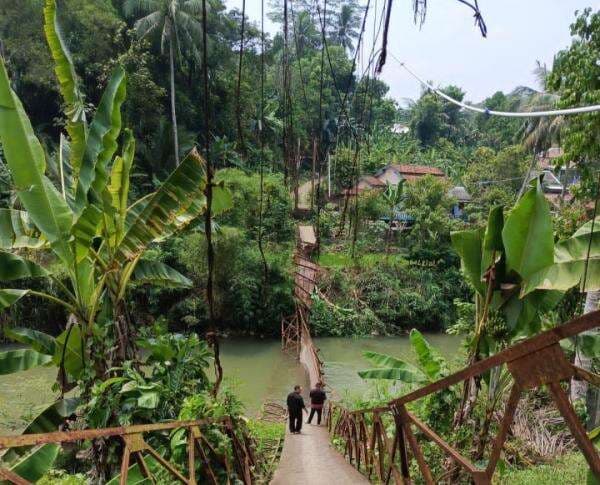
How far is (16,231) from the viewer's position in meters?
4.36

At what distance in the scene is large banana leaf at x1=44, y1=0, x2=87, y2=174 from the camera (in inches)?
170

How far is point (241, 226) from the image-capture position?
1730 cm

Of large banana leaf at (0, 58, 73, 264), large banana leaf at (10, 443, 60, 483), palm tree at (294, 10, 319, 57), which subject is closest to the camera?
large banana leaf at (10, 443, 60, 483)

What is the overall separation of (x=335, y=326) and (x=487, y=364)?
15.5m

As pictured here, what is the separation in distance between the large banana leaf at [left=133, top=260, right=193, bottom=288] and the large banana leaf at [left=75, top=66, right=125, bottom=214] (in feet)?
3.04

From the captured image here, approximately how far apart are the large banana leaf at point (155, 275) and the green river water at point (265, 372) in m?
4.12

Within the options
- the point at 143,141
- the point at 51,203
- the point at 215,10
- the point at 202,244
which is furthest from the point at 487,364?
the point at 215,10

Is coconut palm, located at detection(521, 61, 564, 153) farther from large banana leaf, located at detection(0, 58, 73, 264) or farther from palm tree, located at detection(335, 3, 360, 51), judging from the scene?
large banana leaf, located at detection(0, 58, 73, 264)

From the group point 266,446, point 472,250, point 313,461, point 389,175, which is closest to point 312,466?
point 313,461

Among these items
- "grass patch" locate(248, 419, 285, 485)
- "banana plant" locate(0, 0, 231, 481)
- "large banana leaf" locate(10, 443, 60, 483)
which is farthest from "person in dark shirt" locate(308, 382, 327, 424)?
"large banana leaf" locate(10, 443, 60, 483)

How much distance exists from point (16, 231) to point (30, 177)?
2.45 ft

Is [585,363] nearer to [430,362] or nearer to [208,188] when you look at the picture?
[430,362]

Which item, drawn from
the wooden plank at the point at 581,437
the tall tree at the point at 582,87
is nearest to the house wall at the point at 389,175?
the tall tree at the point at 582,87

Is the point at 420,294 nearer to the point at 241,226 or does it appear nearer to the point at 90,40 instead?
the point at 241,226
